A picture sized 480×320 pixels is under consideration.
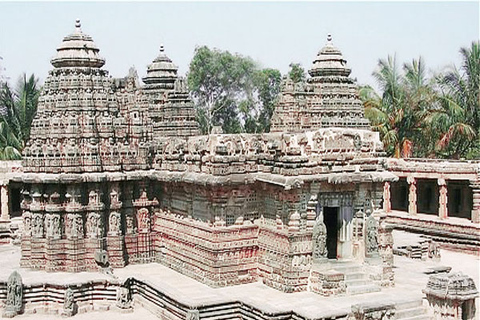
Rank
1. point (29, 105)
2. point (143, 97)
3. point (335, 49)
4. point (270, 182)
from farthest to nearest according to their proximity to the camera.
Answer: point (29, 105) < point (335, 49) < point (143, 97) < point (270, 182)

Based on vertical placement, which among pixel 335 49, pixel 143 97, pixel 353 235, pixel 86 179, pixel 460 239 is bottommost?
pixel 460 239

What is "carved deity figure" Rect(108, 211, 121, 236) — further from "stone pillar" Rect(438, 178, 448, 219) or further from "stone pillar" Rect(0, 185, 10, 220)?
"stone pillar" Rect(438, 178, 448, 219)

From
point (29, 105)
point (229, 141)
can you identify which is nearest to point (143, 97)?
point (229, 141)

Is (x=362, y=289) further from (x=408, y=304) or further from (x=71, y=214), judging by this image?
(x=71, y=214)

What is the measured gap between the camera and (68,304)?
53.3ft

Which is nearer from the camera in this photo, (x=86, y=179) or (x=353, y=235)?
(x=353, y=235)

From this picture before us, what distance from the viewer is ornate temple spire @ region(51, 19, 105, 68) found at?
62.3 feet

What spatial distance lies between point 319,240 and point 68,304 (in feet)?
20.0

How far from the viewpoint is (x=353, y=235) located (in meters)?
16.0

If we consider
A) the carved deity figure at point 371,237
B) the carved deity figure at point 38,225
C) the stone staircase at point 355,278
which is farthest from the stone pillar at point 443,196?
the carved deity figure at point 38,225

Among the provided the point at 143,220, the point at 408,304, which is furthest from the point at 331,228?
the point at 143,220

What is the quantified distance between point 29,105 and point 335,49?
16.0 m

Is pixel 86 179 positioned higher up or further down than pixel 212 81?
further down

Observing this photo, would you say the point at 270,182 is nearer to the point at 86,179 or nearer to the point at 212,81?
the point at 86,179
